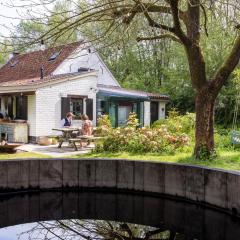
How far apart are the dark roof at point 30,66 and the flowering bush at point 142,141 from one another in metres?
7.45

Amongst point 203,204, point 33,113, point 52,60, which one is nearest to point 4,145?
point 33,113

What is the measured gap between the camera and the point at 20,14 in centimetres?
765

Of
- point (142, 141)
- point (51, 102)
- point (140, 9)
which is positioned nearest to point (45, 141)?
point (51, 102)

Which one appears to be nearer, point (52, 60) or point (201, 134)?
point (201, 134)

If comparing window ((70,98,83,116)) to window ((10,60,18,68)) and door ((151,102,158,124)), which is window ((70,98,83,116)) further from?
window ((10,60,18,68))

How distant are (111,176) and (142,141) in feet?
10.4

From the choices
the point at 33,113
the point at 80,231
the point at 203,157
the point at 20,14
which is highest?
the point at 20,14

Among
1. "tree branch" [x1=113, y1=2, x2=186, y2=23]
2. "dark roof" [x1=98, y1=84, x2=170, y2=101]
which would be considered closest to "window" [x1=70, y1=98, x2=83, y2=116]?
"dark roof" [x1=98, y1=84, x2=170, y2=101]

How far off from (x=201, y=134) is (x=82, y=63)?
1249 centimetres

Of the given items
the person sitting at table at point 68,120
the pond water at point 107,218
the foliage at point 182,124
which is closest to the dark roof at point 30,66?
the person sitting at table at point 68,120

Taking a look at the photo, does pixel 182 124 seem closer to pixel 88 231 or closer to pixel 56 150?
pixel 56 150

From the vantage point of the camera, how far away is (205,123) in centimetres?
1067

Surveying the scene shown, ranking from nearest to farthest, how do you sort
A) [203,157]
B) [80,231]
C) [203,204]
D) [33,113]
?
[80,231], [203,204], [203,157], [33,113]

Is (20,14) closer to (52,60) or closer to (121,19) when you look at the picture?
(121,19)
